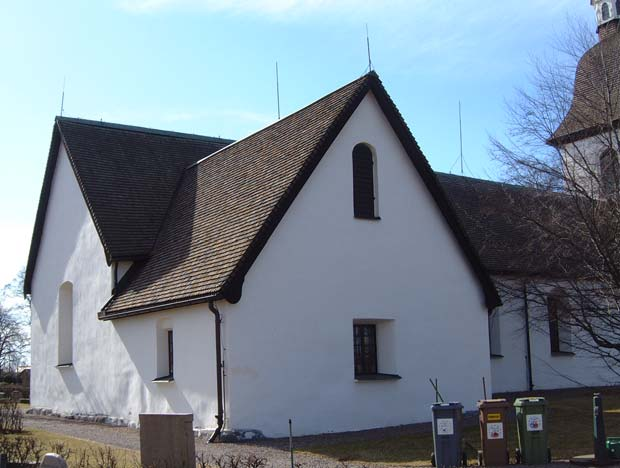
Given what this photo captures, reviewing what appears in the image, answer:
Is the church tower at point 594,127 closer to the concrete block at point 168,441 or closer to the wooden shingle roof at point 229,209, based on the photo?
the wooden shingle roof at point 229,209

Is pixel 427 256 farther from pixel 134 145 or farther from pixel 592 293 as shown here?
pixel 134 145

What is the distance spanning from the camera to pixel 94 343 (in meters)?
23.8

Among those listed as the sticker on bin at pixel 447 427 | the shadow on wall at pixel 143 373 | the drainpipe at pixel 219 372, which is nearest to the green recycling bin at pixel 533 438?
the sticker on bin at pixel 447 427

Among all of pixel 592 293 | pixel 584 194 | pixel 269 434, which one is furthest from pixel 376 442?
pixel 584 194

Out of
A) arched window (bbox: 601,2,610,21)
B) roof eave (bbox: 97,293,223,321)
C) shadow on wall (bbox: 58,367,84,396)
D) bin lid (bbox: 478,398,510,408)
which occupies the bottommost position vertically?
bin lid (bbox: 478,398,510,408)

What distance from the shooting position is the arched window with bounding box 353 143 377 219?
20.6 m

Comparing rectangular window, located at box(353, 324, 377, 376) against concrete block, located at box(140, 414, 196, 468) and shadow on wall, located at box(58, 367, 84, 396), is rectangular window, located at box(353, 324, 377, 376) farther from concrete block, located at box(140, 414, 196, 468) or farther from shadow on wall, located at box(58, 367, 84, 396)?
shadow on wall, located at box(58, 367, 84, 396)

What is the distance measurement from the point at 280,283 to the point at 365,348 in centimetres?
326

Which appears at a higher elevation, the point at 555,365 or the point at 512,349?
the point at 512,349

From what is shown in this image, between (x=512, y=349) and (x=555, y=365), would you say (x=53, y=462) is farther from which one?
(x=555, y=365)

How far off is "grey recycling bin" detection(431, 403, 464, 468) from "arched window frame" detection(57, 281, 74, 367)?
1655 centimetres

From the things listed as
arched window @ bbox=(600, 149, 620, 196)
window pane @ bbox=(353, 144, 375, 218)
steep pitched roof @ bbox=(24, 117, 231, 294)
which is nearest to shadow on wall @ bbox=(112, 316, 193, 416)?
steep pitched roof @ bbox=(24, 117, 231, 294)

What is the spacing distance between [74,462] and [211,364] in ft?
17.4

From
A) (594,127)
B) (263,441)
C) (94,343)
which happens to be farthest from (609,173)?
(94,343)
